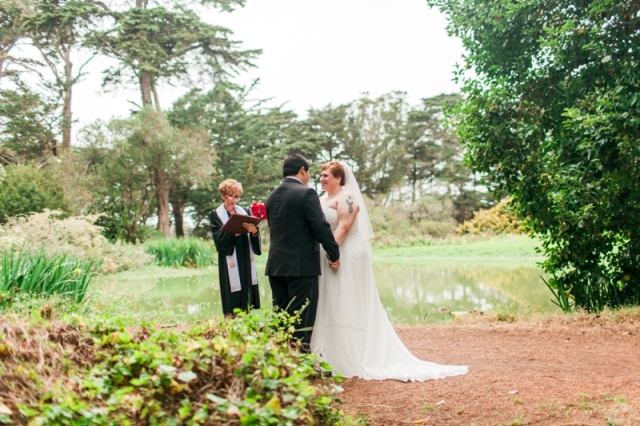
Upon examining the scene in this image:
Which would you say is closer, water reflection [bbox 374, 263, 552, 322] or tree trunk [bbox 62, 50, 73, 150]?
water reflection [bbox 374, 263, 552, 322]

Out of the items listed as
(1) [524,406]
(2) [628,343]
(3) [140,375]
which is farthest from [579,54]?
(3) [140,375]

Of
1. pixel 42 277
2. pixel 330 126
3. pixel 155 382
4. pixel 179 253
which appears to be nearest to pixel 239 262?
pixel 42 277

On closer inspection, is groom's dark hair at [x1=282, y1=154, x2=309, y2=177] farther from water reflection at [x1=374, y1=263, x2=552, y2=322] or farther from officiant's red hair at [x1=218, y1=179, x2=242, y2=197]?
water reflection at [x1=374, y1=263, x2=552, y2=322]

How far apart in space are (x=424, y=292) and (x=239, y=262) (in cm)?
832

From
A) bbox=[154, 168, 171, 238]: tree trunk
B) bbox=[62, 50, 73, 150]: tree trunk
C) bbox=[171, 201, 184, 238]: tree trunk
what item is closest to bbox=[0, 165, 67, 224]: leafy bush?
bbox=[154, 168, 171, 238]: tree trunk

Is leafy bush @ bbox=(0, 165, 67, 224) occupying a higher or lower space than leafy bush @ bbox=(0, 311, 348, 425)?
higher

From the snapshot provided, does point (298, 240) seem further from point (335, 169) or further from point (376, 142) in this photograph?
point (376, 142)

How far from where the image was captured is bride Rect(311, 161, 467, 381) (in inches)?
188

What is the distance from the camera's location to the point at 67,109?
77.8 feet

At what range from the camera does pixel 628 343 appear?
6012 mm

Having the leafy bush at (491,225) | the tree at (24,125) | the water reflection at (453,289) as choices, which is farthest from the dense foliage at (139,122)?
the leafy bush at (491,225)

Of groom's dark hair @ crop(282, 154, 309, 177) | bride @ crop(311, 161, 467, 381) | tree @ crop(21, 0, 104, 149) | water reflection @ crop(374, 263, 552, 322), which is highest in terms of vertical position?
tree @ crop(21, 0, 104, 149)

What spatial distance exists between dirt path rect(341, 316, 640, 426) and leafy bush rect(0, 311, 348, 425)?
3.88 feet

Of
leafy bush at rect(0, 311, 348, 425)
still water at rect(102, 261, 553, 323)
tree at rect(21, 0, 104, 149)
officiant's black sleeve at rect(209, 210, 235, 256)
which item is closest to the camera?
leafy bush at rect(0, 311, 348, 425)
